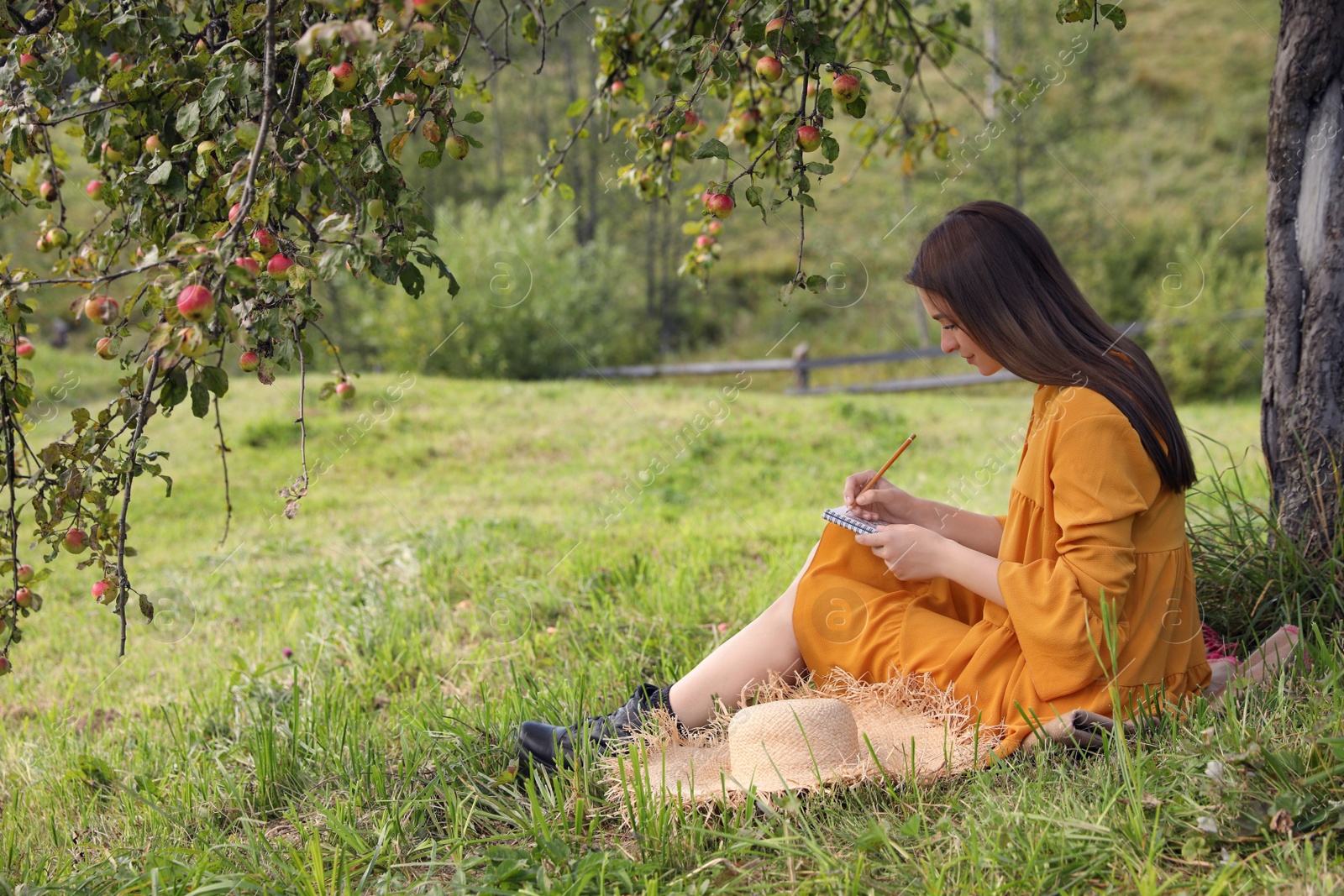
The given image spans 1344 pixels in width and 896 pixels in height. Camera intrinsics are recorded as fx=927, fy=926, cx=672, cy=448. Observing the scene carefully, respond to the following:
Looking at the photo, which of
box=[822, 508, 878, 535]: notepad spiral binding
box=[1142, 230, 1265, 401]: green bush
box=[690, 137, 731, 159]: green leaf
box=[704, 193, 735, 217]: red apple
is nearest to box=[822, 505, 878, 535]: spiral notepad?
box=[822, 508, 878, 535]: notepad spiral binding

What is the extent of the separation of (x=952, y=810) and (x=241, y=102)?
1.88m

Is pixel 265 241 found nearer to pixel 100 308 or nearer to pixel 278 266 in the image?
pixel 278 266

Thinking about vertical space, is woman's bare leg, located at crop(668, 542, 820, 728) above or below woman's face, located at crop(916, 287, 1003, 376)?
below

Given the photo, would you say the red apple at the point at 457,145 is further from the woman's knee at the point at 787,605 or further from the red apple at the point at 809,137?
the woman's knee at the point at 787,605

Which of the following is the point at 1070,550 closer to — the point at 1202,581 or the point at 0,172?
the point at 1202,581

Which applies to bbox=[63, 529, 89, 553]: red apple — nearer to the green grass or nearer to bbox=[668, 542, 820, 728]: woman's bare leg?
the green grass

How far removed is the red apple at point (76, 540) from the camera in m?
1.81

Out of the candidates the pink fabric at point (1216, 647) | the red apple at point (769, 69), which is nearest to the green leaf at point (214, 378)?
the red apple at point (769, 69)

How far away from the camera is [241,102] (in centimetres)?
Result: 171

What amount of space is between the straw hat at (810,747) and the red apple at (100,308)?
121 centimetres

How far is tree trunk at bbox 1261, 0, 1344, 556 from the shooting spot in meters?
2.35

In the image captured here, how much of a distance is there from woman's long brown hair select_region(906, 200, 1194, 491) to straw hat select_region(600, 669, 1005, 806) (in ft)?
2.30

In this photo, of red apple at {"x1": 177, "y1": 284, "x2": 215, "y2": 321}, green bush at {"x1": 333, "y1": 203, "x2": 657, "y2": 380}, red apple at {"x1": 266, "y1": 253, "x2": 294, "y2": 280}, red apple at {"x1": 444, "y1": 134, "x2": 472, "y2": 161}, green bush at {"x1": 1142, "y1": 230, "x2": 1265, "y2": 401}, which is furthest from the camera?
green bush at {"x1": 333, "y1": 203, "x2": 657, "y2": 380}

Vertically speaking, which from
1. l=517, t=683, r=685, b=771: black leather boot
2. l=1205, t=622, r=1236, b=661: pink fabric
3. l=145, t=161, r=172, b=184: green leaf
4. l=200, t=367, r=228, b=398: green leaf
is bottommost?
l=517, t=683, r=685, b=771: black leather boot
